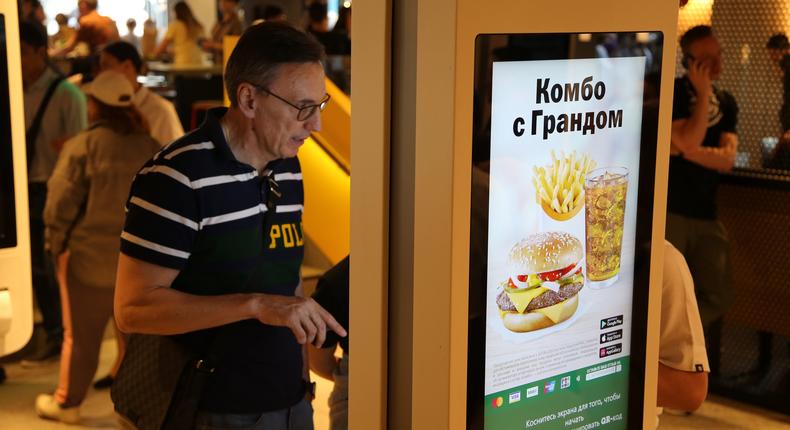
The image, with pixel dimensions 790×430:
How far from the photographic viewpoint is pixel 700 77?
15.1 ft

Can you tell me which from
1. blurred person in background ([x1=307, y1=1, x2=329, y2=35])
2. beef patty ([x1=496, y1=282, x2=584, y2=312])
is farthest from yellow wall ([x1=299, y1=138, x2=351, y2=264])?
blurred person in background ([x1=307, y1=1, x2=329, y2=35])

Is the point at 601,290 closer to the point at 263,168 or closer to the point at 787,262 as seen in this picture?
the point at 263,168

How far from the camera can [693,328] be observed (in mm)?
2088

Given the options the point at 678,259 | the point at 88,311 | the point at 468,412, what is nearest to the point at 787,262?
the point at 678,259

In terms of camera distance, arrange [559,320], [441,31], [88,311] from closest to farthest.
→ [441,31] < [559,320] < [88,311]

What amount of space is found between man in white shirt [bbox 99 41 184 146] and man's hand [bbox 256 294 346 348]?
9.30 feet

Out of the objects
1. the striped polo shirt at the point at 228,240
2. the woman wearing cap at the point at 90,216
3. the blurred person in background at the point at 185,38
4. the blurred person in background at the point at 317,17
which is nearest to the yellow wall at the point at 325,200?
the woman wearing cap at the point at 90,216

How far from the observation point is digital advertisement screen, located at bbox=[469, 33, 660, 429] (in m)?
1.46

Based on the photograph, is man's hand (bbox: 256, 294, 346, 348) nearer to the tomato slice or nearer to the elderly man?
the elderly man

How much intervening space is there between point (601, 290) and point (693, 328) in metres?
0.49

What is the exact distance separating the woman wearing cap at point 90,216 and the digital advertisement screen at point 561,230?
Result: 9.62 feet

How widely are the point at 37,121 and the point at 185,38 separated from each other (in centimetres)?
285

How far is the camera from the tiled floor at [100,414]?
4520mm

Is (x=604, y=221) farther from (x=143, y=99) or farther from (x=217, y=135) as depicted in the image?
(x=143, y=99)
